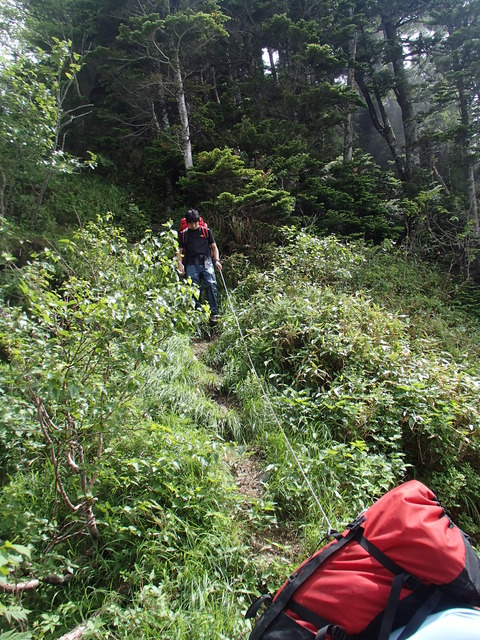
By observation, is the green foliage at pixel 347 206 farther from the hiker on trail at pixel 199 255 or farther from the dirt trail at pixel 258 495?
the dirt trail at pixel 258 495

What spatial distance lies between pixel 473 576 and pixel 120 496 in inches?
85.6

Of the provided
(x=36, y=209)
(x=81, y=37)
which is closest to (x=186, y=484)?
(x=36, y=209)

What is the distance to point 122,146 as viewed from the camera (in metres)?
11.4

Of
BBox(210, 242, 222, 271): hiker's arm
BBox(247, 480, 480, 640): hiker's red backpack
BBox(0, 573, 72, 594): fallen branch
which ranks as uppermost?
BBox(210, 242, 222, 271): hiker's arm

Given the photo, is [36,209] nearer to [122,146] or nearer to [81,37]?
[122,146]

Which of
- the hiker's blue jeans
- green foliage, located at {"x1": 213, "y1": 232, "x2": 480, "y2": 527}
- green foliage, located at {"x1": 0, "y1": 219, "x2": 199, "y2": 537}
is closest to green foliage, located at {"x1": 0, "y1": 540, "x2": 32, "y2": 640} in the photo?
green foliage, located at {"x1": 0, "y1": 219, "x2": 199, "y2": 537}

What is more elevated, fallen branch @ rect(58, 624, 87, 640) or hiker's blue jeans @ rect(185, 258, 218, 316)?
hiker's blue jeans @ rect(185, 258, 218, 316)

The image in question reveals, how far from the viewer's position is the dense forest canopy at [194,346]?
2.12 metres

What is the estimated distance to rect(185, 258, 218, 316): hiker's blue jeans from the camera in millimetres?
5918

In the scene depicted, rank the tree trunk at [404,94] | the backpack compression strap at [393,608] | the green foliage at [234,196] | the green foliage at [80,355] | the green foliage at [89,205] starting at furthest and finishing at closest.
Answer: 1. the tree trunk at [404,94]
2. the green foliage at [89,205]
3. the green foliage at [234,196]
4. the green foliage at [80,355]
5. the backpack compression strap at [393,608]

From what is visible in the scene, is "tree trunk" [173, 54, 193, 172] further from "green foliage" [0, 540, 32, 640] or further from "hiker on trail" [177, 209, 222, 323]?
"green foliage" [0, 540, 32, 640]

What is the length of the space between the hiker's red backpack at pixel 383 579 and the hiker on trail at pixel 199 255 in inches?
180

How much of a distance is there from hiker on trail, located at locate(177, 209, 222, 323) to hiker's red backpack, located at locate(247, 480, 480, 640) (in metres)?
4.58

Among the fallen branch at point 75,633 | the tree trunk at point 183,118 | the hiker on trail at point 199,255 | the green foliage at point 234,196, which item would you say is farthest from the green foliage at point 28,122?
the fallen branch at point 75,633
